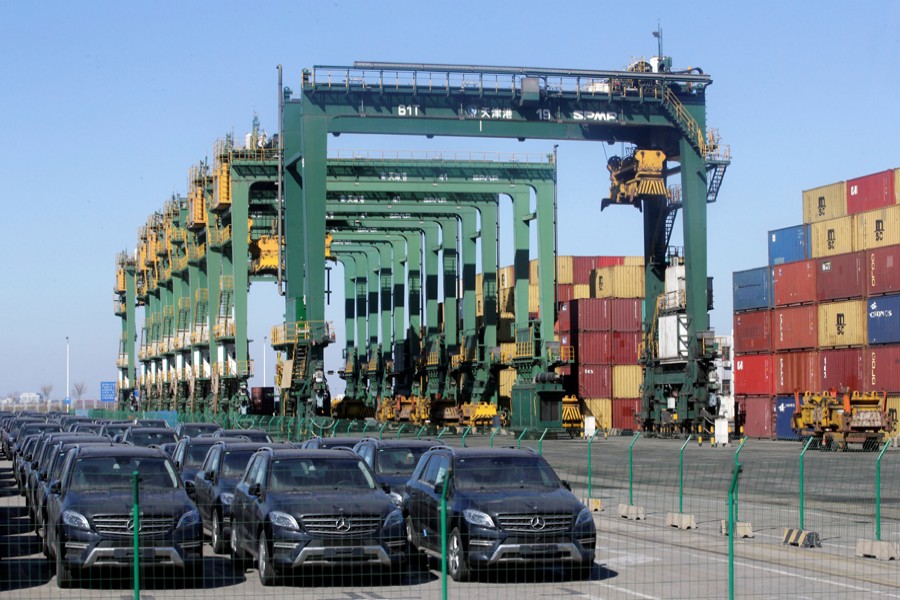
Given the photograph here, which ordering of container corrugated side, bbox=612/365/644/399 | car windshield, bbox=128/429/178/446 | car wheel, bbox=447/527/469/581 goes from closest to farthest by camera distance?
car wheel, bbox=447/527/469/581 < car windshield, bbox=128/429/178/446 < container corrugated side, bbox=612/365/644/399

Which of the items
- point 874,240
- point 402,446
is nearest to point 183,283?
point 874,240

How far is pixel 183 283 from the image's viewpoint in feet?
308

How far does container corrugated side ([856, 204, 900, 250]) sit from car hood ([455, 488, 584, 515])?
47321 millimetres

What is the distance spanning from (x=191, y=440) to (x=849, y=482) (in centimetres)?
1711

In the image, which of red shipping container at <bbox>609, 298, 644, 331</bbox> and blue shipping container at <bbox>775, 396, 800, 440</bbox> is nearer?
blue shipping container at <bbox>775, 396, 800, 440</bbox>

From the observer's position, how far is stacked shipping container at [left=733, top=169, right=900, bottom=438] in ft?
189

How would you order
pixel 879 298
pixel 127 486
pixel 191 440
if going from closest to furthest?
1. pixel 127 486
2. pixel 191 440
3. pixel 879 298

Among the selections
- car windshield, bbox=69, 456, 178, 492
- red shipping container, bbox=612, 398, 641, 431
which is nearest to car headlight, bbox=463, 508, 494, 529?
car windshield, bbox=69, 456, 178, 492

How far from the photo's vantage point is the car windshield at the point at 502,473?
1579 cm

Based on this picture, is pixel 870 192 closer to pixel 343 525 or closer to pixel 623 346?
pixel 623 346

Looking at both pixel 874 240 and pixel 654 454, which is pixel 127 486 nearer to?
pixel 654 454

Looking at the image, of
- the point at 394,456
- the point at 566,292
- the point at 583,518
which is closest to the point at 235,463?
the point at 394,456

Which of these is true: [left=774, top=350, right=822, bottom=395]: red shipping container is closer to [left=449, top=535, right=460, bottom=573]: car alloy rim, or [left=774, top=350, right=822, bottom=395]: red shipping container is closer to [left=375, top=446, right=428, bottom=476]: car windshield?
[left=375, top=446, right=428, bottom=476]: car windshield

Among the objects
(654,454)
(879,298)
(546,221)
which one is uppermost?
(546,221)
